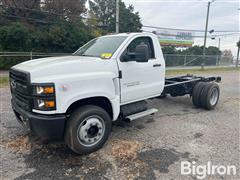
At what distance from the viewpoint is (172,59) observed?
2697 cm

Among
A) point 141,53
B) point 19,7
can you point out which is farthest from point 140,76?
point 19,7

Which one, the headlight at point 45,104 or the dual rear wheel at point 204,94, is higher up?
the headlight at point 45,104

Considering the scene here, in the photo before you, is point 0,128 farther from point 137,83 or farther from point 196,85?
point 196,85

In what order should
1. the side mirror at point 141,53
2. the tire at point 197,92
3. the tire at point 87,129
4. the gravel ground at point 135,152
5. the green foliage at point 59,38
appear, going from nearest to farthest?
the gravel ground at point 135,152 → the tire at point 87,129 → the side mirror at point 141,53 → the tire at point 197,92 → the green foliage at point 59,38

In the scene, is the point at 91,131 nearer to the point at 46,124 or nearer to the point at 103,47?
the point at 46,124

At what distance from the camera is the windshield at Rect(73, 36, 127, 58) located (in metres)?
3.90

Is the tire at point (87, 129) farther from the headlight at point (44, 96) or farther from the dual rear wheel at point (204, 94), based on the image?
the dual rear wheel at point (204, 94)

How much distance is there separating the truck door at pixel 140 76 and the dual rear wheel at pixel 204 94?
6.30 feet

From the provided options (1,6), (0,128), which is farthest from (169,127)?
(1,6)

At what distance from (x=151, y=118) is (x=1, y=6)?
23.0m

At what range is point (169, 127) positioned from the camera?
15.4 ft

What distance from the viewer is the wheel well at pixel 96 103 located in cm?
328

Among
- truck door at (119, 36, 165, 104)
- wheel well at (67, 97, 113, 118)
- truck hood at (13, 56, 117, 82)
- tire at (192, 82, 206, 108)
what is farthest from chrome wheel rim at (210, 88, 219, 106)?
truck hood at (13, 56, 117, 82)

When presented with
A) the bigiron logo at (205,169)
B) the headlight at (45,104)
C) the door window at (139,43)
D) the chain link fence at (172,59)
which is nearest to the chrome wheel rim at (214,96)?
the door window at (139,43)
